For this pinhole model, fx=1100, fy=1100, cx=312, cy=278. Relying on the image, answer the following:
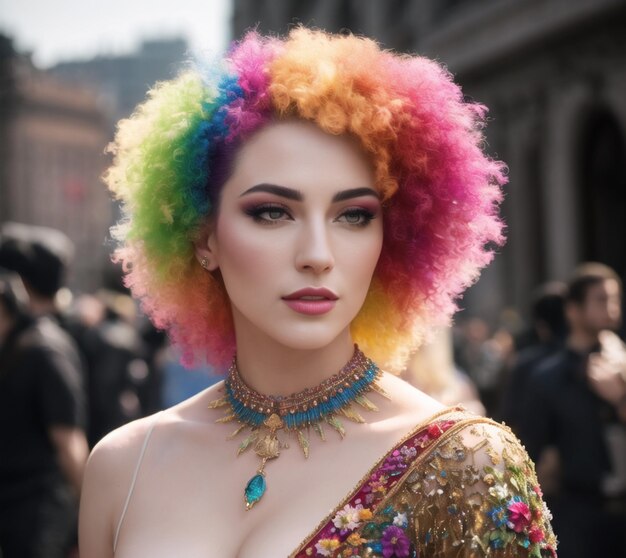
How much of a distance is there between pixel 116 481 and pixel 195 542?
330 millimetres

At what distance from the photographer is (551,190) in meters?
18.8

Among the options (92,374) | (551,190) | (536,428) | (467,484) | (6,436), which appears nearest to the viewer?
(467,484)

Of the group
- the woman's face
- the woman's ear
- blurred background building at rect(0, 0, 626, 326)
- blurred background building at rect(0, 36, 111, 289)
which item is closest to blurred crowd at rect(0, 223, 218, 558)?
the woman's ear

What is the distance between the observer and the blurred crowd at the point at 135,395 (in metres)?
4.94

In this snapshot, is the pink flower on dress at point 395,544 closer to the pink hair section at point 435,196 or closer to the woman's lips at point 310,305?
the woman's lips at point 310,305

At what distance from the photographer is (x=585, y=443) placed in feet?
19.0

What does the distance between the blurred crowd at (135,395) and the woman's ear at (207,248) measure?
1.82m

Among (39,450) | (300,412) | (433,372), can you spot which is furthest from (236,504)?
(433,372)

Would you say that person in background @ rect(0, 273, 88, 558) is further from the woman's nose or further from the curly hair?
the woman's nose

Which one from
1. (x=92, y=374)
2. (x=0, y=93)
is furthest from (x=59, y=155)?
(x=92, y=374)

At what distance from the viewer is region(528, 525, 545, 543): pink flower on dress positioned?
2.24 meters

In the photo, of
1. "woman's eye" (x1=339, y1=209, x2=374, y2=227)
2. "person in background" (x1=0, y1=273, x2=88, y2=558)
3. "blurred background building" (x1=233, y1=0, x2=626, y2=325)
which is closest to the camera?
"woman's eye" (x1=339, y1=209, x2=374, y2=227)

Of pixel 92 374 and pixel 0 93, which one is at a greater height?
pixel 0 93

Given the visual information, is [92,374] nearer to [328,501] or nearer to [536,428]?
[536,428]
